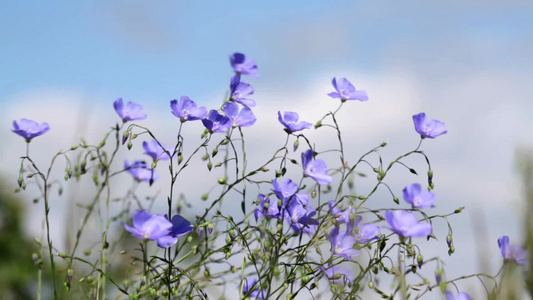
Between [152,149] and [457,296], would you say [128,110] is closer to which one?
[152,149]

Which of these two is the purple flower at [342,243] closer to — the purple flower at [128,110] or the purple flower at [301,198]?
the purple flower at [301,198]

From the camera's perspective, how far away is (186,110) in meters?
2.28

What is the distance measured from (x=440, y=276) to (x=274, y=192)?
544 millimetres

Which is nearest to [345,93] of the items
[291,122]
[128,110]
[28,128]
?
[291,122]

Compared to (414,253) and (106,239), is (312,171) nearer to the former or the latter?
(414,253)

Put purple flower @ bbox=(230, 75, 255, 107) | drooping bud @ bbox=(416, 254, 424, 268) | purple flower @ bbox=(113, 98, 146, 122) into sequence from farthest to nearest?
purple flower @ bbox=(113, 98, 146, 122), purple flower @ bbox=(230, 75, 255, 107), drooping bud @ bbox=(416, 254, 424, 268)

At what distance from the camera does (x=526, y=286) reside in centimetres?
192

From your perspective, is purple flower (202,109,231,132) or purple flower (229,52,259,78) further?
purple flower (229,52,259,78)

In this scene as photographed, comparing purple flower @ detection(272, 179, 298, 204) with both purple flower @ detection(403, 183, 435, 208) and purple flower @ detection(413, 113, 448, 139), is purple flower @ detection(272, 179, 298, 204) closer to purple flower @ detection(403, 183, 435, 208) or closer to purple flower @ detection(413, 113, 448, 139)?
purple flower @ detection(403, 183, 435, 208)

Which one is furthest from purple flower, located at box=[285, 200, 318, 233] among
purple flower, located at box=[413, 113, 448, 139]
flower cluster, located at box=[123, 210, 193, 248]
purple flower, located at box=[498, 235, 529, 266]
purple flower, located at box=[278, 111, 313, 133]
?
purple flower, located at box=[498, 235, 529, 266]

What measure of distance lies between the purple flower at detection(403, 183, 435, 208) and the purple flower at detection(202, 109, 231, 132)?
0.59 meters

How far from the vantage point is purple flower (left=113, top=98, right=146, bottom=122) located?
9.00 ft

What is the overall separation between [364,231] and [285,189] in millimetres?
277

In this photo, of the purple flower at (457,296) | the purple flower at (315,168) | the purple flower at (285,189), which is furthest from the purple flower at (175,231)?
the purple flower at (457,296)
